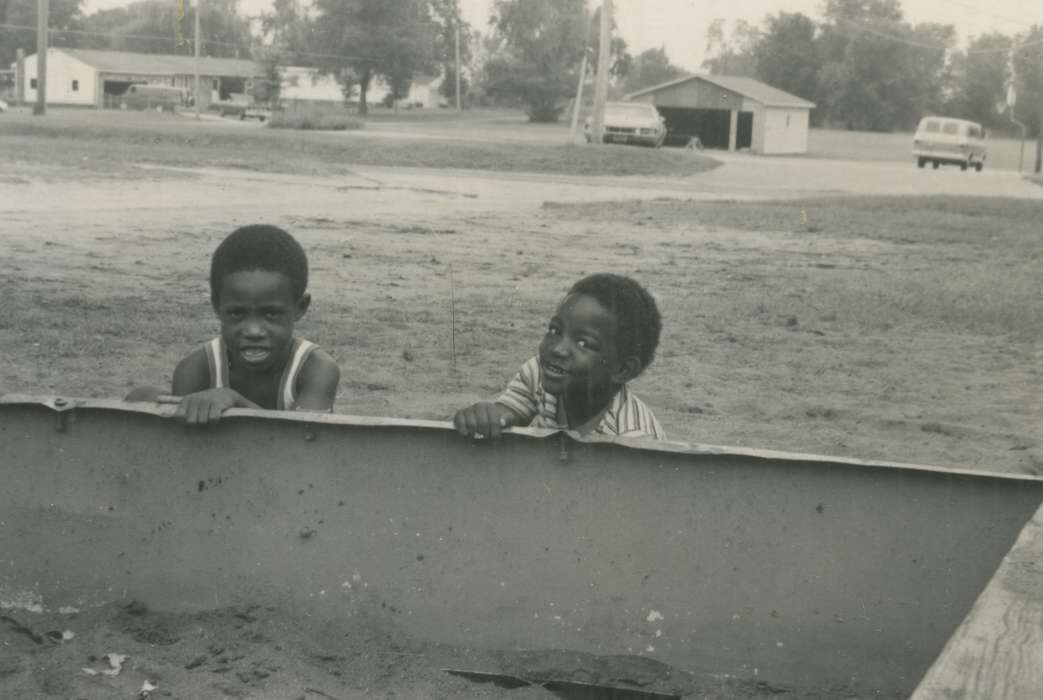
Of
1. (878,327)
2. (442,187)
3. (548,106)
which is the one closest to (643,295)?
(878,327)

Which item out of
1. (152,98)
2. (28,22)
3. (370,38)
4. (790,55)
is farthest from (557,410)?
(28,22)

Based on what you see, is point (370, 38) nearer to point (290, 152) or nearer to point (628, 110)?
point (628, 110)

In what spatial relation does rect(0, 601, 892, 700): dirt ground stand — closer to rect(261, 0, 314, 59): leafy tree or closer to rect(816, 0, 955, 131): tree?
rect(816, 0, 955, 131): tree

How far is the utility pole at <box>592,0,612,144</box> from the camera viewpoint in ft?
105

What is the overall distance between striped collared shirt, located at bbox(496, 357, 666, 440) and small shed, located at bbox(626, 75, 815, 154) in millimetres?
42302

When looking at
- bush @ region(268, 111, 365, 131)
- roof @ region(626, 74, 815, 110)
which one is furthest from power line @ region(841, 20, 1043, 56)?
bush @ region(268, 111, 365, 131)

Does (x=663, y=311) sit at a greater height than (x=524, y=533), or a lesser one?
lesser

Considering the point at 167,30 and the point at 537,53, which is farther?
the point at 167,30

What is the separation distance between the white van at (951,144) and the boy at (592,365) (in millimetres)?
36115

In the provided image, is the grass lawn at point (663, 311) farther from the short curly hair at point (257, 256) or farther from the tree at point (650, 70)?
the tree at point (650, 70)

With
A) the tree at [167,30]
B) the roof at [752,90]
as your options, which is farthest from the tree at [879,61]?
the tree at [167,30]

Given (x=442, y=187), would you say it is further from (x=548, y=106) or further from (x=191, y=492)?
(x=548, y=106)

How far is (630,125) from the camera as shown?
123 feet

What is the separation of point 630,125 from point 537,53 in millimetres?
23286
